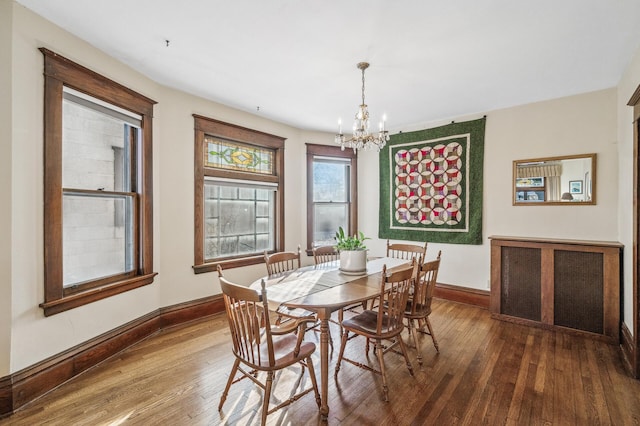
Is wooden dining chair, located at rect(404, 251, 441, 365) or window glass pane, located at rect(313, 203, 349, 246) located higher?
window glass pane, located at rect(313, 203, 349, 246)

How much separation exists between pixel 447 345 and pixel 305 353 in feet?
5.76

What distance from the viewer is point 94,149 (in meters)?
2.65

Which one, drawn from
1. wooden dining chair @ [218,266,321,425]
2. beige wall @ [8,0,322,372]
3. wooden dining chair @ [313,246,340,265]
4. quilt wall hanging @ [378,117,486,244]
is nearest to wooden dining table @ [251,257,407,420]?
wooden dining chair @ [218,266,321,425]

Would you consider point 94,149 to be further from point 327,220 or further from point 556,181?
point 556,181

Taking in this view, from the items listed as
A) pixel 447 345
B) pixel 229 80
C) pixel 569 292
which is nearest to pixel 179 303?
pixel 229 80

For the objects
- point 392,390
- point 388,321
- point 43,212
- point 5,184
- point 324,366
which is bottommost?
point 392,390

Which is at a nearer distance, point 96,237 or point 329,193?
point 96,237

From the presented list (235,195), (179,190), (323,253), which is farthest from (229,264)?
(323,253)

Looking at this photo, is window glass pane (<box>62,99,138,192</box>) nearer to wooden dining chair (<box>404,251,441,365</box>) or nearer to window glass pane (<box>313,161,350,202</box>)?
window glass pane (<box>313,161,350,202</box>)

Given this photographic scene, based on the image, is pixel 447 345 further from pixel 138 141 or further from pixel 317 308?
pixel 138 141

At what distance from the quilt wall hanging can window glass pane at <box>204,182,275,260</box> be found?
195 centimetres

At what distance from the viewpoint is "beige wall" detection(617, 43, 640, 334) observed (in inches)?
104

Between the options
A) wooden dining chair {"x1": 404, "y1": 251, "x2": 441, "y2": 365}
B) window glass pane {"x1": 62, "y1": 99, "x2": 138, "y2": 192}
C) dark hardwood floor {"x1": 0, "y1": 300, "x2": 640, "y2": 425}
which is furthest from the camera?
wooden dining chair {"x1": 404, "y1": 251, "x2": 441, "y2": 365}

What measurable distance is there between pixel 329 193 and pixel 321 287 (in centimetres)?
292
